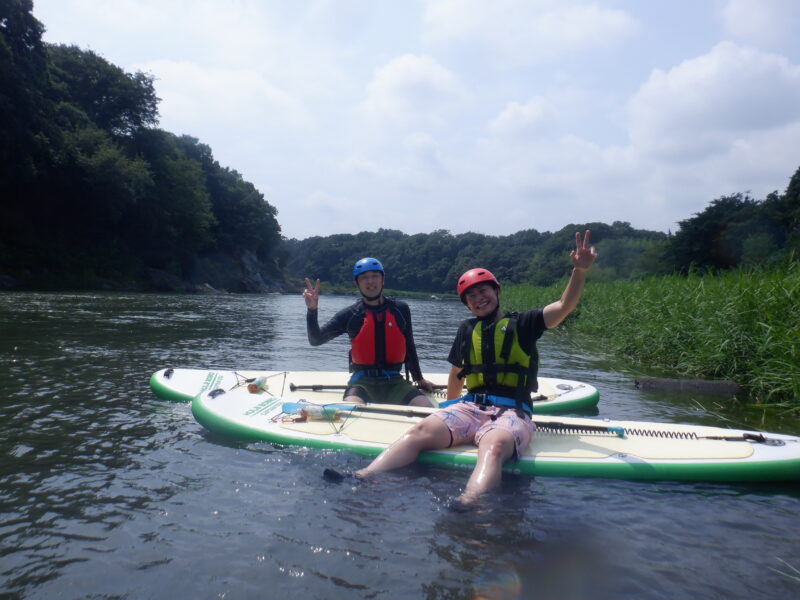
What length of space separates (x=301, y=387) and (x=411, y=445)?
227cm

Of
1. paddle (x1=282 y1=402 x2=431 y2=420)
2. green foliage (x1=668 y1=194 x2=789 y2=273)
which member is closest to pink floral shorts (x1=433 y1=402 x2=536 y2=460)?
paddle (x1=282 y1=402 x2=431 y2=420)

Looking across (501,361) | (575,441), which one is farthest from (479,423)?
(575,441)

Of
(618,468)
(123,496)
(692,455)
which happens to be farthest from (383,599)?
(692,455)

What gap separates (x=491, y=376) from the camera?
370cm

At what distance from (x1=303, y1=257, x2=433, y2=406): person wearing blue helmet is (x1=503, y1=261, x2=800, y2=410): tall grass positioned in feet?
12.0

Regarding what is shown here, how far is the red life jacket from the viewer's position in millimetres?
4699

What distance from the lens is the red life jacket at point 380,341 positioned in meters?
4.70

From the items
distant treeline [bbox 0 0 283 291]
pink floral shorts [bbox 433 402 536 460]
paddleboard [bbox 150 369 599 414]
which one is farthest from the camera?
distant treeline [bbox 0 0 283 291]

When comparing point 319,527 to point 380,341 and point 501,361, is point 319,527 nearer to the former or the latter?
point 501,361

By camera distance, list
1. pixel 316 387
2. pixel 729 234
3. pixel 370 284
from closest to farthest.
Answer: pixel 370 284, pixel 316 387, pixel 729 234

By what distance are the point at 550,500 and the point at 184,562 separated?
1.93 metres

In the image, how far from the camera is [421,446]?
348 centimetres

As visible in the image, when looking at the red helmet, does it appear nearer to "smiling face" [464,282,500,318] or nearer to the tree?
"smiling face" [464,282,500,318]

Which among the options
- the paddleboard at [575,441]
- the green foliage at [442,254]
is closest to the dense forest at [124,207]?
the green foliage at [442,254]
